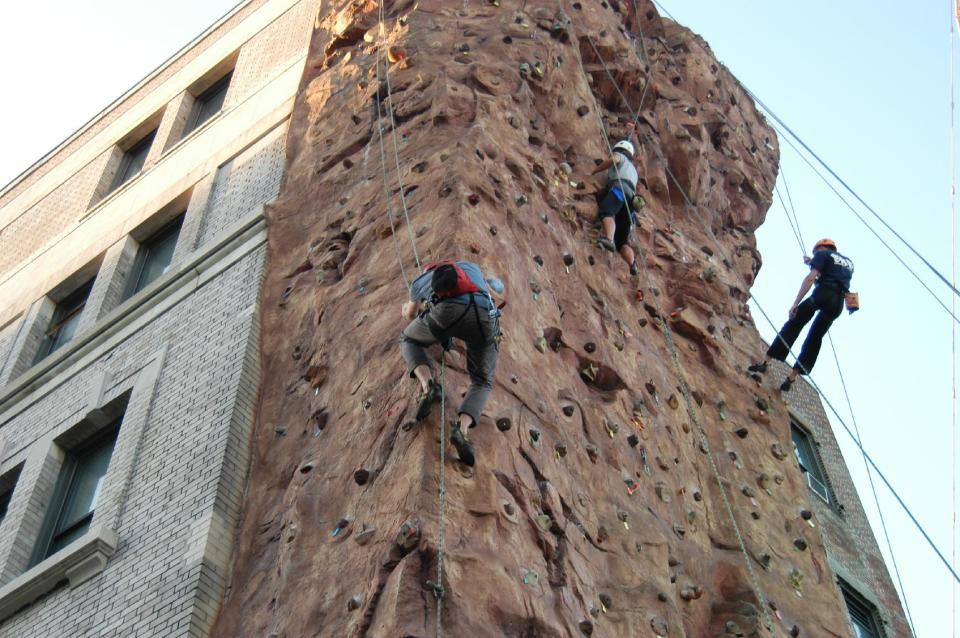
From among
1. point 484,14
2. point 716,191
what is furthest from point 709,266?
point 484,14

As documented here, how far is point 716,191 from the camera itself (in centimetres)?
1838

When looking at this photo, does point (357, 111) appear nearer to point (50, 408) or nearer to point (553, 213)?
point (553, 213)

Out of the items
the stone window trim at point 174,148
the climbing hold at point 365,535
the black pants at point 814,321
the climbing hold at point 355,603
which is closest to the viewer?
the climbing hold at point 355,603

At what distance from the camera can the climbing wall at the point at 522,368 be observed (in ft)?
30.3

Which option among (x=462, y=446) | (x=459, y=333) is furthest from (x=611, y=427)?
(x=462, y=446)

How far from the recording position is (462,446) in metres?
9.38

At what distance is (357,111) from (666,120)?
16.3 feet

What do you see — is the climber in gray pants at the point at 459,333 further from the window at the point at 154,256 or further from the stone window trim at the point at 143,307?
the window at the point at 154,256

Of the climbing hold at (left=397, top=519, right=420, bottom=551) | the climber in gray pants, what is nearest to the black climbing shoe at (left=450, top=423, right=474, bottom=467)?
the climber in gray pants

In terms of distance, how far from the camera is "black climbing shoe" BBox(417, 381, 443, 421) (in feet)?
31.6

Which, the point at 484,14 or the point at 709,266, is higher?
the point at 484,14

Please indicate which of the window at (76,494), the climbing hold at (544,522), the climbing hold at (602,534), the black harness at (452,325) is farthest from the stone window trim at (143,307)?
the climbing hold at (544,522)

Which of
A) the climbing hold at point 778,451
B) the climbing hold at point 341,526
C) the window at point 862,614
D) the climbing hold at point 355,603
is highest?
the climbing hold at point 778,451

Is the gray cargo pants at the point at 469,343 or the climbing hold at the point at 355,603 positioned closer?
the climbing hold at the point at 355,603
